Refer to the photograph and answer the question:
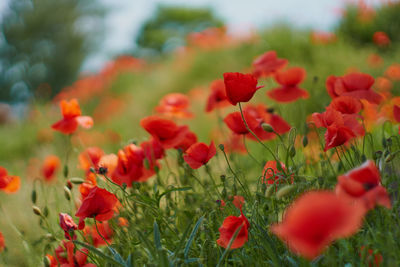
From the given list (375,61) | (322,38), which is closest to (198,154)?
(375,61)

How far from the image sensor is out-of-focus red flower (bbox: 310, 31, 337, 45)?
17.0ft

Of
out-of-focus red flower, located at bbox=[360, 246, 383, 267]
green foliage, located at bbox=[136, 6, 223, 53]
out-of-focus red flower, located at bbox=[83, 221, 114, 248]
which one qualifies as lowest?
green foliage, located at bbox=[136, 6, 223, 53]

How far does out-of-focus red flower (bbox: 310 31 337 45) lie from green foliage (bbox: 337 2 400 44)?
6.15 ft

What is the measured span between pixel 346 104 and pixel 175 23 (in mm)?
15889

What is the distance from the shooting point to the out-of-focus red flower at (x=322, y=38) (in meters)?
5.18

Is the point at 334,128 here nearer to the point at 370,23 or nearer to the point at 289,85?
the point at 289,85

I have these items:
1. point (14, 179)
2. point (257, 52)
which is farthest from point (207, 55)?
point (14, 179)

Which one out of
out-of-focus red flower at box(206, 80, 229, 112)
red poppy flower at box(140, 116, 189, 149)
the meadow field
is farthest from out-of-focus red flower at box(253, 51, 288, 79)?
red poppy flower at box(140, 116, 189, 149)

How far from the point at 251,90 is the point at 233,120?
0.79 feet

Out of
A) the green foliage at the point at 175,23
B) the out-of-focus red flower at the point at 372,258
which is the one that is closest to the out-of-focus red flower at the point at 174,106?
the out-of-focus red flower at the point at 372,258

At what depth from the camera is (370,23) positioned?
24.0 ft

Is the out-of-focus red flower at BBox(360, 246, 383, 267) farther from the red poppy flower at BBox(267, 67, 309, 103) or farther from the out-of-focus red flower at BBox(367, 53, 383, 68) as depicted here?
the out-of-focus red flower at BBox(367, 53, 383, 68)

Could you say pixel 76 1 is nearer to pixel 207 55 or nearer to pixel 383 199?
→ pixel 207 55

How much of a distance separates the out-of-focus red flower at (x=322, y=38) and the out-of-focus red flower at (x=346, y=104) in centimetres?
415
